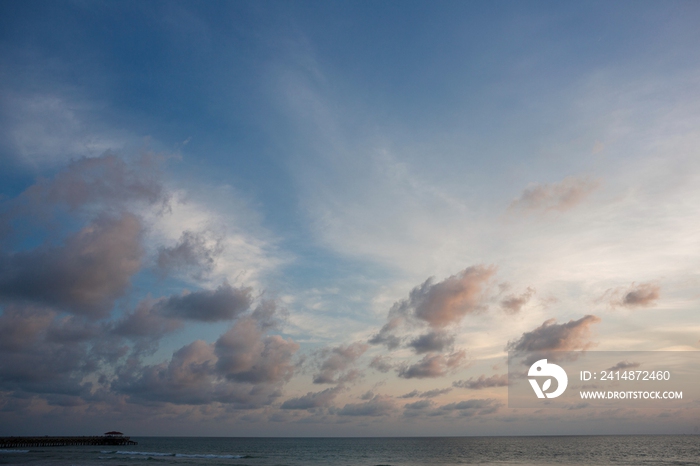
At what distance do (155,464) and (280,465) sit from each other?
23.0 meters

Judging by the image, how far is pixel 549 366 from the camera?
7812 cm

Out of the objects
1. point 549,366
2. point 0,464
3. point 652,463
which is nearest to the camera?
point 0,464

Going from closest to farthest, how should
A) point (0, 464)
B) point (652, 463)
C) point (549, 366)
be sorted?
point (0, 464) → point (549, 366) → point (652, 463)

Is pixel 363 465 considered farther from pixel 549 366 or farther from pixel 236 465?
pixel 549 366

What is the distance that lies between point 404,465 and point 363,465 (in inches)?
322

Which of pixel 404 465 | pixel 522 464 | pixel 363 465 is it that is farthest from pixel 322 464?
pixel 522 464

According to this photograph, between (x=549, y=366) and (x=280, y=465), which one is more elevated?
(x=549, y=366)

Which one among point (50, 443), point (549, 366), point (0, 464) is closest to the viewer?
point (0, 464)

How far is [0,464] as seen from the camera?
72.2 m

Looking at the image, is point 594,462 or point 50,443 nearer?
point 594,462

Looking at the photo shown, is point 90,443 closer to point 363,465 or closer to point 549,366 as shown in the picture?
point 363,465

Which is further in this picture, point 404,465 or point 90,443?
point 90,443

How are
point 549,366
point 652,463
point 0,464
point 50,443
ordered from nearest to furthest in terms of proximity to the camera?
1. point 0,464
2. point 549,366
3. point 652,463
4. point 50,443

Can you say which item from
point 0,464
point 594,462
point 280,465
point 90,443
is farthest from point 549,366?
point 90,443
